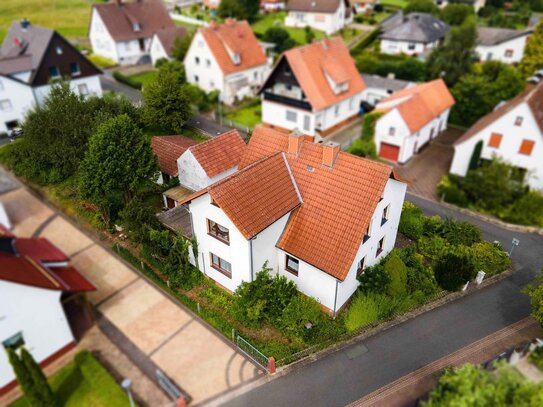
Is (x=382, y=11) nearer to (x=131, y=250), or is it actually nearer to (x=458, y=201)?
(x=458, y=201)

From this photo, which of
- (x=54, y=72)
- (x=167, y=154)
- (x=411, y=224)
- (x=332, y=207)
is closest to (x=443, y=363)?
(x=332, y=207)

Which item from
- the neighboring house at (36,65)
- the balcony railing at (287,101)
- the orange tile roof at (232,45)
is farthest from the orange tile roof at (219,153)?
the orange tile roof at (232,45)

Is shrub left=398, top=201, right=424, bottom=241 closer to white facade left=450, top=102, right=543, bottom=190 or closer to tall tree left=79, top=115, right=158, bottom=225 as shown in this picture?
white facade left=450, top=102, right=543, bottom=190

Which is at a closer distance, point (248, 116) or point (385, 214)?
point (385, 214)

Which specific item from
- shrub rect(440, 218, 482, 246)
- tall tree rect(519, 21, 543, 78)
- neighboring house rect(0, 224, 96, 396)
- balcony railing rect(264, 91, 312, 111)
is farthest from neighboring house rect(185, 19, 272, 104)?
neighboring house rect(0, 224, 96, 396)

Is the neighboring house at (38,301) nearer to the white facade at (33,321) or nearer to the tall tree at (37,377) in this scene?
the white facade at (33,321)

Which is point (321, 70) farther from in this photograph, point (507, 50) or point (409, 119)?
point (507, 50)
